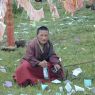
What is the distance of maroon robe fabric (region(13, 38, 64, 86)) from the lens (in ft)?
26.3

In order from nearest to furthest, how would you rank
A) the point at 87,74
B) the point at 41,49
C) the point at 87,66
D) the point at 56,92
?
the point at 56,92
the point at 41,49
the point at 87,74
the point at 87,66

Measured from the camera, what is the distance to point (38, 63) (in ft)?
26.2

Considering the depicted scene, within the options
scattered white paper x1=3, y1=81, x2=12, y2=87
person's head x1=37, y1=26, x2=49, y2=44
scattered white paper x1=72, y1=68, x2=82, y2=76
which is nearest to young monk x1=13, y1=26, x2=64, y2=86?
person's head x1=37, y1=26, x2=49, y2=44

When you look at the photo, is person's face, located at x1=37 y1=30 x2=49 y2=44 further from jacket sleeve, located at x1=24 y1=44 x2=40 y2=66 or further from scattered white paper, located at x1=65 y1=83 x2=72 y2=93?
scattered white paper, located at x1=65 y1=83 x2=72 y2=93

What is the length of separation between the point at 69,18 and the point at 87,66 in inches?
310

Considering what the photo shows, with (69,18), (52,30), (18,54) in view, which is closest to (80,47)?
(18,54)

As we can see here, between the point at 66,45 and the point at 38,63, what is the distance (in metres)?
4.12

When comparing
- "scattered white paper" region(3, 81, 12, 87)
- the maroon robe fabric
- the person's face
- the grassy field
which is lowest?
the grassy field

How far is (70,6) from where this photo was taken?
25.7ft

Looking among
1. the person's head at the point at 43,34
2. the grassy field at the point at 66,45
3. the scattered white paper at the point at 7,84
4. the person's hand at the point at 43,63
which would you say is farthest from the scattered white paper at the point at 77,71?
the scattered white paper at the point at 7,84

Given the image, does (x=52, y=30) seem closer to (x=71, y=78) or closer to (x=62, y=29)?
(x=62, y=29)

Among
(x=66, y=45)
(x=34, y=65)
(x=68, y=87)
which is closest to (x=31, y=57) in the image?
(x=34, y=65)

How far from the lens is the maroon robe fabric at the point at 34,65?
8031mm

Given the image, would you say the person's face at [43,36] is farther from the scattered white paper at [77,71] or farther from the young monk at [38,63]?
the scattered white paper at [77,71]
